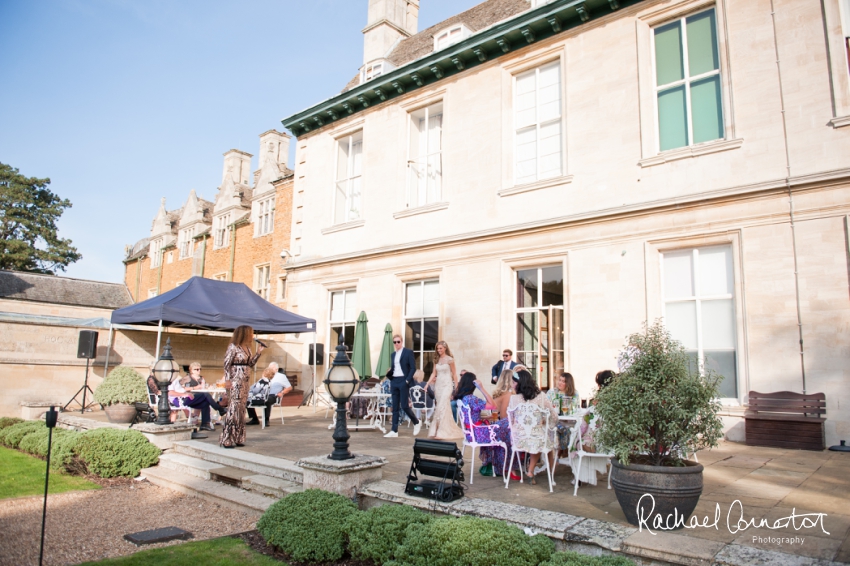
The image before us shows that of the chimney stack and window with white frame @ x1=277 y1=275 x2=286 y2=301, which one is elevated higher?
the chimney stack

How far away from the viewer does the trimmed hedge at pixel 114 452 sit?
26.8 feet

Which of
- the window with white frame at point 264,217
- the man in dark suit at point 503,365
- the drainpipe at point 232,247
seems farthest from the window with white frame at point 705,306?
the drainpipe at point 232,247

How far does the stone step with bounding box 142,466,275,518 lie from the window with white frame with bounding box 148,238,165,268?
30.6 metres

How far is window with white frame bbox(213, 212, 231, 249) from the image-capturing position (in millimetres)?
27859

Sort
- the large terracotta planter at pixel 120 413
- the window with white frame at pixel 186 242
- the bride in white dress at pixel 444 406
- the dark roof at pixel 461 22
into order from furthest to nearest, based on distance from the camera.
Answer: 1. the window with white frame at pixel 186 242
2. the dark roof at pixel 461 22
3. the large terracotta planter at pixel 120 413
4. the bride in white dress at pixel 444 406

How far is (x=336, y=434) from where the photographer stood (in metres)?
6.00

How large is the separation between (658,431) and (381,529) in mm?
2381

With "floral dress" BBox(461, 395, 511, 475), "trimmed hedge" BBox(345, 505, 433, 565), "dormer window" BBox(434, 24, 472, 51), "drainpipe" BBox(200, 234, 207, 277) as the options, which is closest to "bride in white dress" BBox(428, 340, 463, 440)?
"floral dress" BBox(461, 395, 511, 475)

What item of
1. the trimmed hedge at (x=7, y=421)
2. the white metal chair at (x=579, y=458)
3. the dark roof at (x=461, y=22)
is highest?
the dark roof at (x=461, y=22)

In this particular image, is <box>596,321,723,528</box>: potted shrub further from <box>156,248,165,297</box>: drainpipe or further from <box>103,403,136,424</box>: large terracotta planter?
<box>156,248,165,297</box>: drainpipe

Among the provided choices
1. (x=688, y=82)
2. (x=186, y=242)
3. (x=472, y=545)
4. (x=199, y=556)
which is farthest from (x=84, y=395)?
(x=186, y=242)

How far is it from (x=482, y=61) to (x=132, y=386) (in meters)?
11.0

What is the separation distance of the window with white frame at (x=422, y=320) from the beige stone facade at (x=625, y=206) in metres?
0.09

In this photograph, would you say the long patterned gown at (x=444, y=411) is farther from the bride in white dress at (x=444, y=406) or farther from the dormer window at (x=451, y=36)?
the dormer window at (x=451, y=36)
